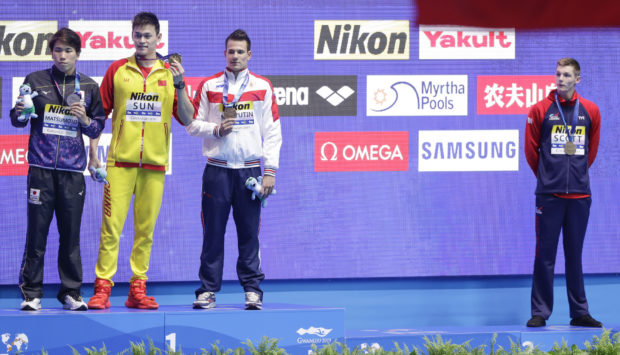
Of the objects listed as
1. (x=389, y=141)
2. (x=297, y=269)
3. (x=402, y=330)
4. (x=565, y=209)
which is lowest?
(x=402, y=330)

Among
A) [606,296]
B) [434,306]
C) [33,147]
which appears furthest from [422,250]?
[33,147]

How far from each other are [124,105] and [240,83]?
0.67 meters

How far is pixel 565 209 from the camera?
511cm

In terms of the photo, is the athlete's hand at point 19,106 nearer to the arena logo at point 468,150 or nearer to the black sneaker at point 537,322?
the arena logo at point 468,150

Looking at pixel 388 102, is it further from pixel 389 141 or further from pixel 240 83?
pixel 240 83

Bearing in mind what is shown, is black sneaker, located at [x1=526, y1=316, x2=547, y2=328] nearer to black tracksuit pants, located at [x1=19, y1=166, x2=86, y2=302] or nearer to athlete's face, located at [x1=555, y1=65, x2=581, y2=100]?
athlete's face, located at [x1=555, y1=65, x2=581, y2=100]

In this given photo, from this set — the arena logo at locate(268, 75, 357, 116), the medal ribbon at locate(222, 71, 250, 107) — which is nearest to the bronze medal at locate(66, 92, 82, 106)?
the medal ribbon at locate(222, 71, 250, 107)

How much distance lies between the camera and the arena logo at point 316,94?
5.64 meters

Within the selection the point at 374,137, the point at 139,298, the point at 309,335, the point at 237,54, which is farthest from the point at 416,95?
the point at 139,298

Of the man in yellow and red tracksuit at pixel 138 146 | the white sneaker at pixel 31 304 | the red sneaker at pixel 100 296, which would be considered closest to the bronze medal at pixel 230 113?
the man in yellow and red tracksuit at pixel 138 146

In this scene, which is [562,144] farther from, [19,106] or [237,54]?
[19,106]

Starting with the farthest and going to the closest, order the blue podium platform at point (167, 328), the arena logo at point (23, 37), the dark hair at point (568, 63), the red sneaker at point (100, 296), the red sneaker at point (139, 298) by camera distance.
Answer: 1. the arena logo at point (23, 37)
2. the dark hair at point (568, 63)
3. the red sneaker at point (139, 298)
4. the red sneaker at point (100, 296)
5. the blue podium platform at point (167, 328)

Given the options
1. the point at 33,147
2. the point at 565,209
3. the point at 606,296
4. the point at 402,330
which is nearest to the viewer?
the point at 33,147

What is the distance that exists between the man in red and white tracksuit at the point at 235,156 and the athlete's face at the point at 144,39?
373mm
